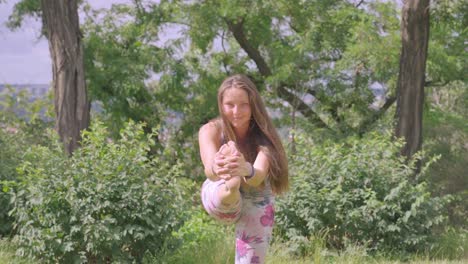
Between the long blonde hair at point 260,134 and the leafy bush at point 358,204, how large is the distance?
137 inches

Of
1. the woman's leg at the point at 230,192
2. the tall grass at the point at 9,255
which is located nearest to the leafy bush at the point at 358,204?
the tall grass at the point at 9,255

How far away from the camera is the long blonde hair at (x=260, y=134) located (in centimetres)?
323

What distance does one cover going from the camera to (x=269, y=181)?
10.6 ft

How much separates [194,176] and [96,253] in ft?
26.3

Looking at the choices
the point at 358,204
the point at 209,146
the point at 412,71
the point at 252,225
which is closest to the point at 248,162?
the point at 209,146

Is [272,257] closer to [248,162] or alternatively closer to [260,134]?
[260,134]

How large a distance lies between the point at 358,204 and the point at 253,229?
156 inches

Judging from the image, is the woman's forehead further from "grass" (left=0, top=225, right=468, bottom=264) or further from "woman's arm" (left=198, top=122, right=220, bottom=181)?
"grass" (left=0, top=225, right=468, bottom=264)

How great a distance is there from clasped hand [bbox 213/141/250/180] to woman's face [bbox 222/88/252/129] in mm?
333

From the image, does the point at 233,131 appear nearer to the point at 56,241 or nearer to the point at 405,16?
the point at 56,241

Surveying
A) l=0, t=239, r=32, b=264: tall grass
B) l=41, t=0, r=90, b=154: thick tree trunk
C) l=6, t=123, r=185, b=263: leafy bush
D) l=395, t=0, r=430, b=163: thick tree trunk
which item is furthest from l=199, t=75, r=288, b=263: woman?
Answer: l=395, t=0, r=430, b=163: thick tree trunk

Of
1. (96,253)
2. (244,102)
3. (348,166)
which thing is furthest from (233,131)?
(348,166)

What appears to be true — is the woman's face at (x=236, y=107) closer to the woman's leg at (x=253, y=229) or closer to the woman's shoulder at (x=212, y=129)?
the woman's shoulder at (x=212, y=129)

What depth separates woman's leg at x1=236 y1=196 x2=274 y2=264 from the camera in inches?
125
